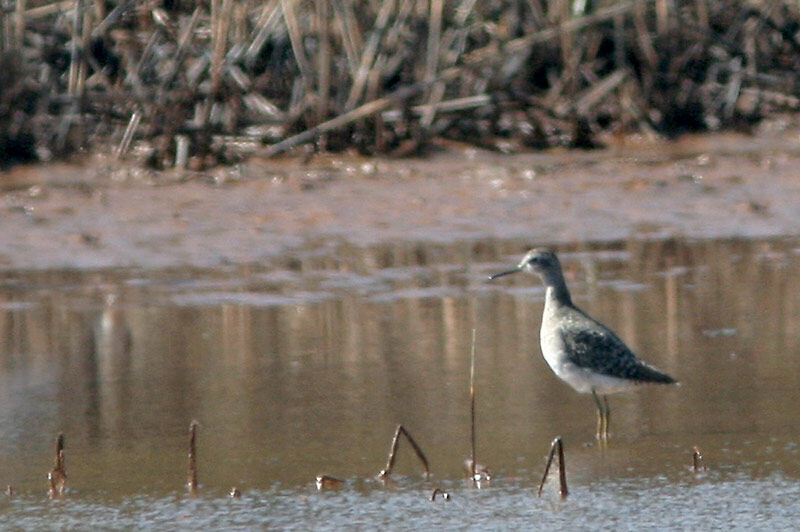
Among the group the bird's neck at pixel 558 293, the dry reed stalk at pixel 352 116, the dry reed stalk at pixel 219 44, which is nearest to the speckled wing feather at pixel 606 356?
the bird's neck at pixel 558 293

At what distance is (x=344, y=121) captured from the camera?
12.8 m

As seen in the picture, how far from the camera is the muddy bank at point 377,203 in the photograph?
10688mm

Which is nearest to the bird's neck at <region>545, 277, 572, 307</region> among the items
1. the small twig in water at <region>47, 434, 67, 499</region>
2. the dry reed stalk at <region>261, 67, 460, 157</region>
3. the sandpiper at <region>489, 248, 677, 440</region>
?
the sandpiper at <region>489, 248, 677, 440</region>

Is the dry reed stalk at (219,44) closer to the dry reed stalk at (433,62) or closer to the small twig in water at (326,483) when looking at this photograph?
the dry reed stalk at (433,62)

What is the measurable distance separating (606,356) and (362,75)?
6.85 m

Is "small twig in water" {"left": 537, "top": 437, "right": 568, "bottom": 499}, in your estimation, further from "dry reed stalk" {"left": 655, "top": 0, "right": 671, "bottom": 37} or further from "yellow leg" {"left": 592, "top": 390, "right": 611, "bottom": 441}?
"dry reed stalk" {"left": 655, "top": 0, "right": 671, "bottom": 37}

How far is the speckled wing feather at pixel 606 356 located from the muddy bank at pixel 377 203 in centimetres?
405

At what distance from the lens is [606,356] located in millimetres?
6438

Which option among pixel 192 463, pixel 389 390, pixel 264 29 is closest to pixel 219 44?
pixel 264 29

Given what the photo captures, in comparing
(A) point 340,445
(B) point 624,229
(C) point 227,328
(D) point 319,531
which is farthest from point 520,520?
(B) point 624,229

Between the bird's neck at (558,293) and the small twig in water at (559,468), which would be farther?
the bird's neck at (558,293)

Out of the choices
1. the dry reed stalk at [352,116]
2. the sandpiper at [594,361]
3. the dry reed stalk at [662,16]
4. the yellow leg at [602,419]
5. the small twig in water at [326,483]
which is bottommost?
the small twig in water at [326,483]

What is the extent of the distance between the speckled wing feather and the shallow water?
209mm

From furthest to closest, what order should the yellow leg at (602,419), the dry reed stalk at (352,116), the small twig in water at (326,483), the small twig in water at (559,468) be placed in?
1. the dry reed stalk at (352,116)
2. the yellow leg at (602,419)
3. the small twig in water at (326,483)
4. the small twig in water at (559,468)
